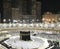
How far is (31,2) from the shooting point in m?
6.67

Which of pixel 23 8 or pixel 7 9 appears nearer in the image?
pixel 7 9

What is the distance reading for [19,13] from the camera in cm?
618

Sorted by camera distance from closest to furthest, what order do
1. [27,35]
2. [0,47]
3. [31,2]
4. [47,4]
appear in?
[0,47], [27,35], [31,2], [47,4]

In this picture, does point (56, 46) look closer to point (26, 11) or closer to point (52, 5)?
point (26, 11)

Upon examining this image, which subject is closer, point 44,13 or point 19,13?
point 19,13

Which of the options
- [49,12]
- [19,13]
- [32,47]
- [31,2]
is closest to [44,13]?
[49,12]

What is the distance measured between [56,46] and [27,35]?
64cm

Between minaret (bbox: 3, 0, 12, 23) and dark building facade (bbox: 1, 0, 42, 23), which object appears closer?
minaret (bbox: 3, 0, 12, 23)

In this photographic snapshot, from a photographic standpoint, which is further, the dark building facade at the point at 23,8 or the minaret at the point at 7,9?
the dark building facade at the point at 23,8

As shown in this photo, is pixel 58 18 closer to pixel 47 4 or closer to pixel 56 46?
pixel 47 4

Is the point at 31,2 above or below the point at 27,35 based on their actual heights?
above

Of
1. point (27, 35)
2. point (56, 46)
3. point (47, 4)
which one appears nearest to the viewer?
point (56, 46)

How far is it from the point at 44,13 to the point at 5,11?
156 centimetres

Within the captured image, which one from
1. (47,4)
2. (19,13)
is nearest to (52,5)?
(47,4)
